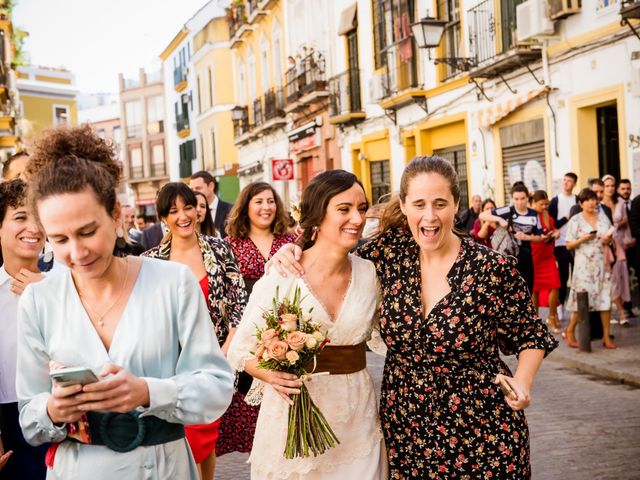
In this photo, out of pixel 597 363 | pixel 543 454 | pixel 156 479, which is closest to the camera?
pixel 156 479

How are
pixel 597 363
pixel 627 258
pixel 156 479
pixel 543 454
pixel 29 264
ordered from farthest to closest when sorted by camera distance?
pixel 627 258 → pixel 597 363 → pixel 543 454 → pixel 29 264 → pixel 156 479

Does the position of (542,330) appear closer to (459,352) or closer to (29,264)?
(459,352)

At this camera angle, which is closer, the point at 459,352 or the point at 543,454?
the point at 459,352

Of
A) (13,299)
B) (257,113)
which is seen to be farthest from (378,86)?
(13,299)

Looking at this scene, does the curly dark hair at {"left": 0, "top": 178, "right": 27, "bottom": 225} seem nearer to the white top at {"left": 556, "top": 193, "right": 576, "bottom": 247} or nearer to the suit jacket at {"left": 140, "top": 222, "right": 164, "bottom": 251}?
the suit jacket at {"left": 140, "top": 222, "right": 164, "bottom": 251}

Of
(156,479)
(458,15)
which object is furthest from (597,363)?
(458,15)

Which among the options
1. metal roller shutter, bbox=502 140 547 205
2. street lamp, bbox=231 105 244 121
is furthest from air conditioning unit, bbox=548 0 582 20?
street lamp, bbox=231 105 244 121

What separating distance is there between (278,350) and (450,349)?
739 mm

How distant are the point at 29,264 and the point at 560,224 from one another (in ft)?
37.2

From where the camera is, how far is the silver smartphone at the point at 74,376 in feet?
8.49

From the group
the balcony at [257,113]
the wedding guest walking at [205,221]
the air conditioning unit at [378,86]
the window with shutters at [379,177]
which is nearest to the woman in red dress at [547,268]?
the wedding guest walking at [205,221]

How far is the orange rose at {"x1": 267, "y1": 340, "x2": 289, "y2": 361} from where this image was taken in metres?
3.90

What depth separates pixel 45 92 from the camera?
208 ft

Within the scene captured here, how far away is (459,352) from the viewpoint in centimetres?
395
